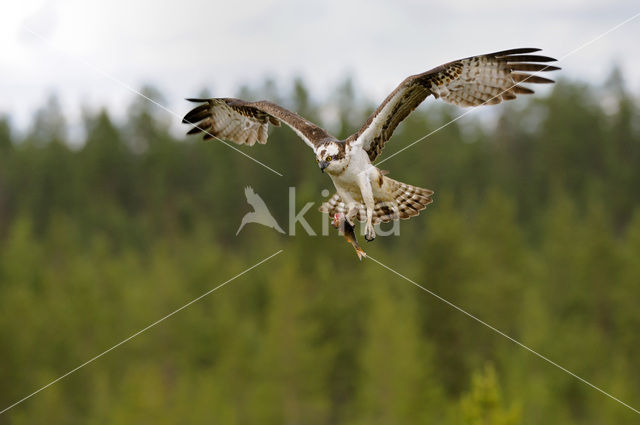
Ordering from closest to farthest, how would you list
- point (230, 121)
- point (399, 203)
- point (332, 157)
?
point (332, 157), point (399, 203), point (230, 121)

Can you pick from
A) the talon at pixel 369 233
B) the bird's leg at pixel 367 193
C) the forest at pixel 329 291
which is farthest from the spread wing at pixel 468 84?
the forest at pixel 329 291

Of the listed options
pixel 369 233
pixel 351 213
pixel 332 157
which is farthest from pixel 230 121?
pixel 369 233

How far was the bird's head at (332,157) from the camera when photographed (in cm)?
980

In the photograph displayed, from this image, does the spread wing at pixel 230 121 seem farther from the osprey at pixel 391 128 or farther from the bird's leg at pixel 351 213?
the bird's leg at pixel 351 213

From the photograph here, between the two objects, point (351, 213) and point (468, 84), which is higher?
point (468, 84)

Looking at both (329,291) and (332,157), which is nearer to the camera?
(332,157)

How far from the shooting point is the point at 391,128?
10.5m

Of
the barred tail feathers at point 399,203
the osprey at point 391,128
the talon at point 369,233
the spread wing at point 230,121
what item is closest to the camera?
the talon at point 369,233

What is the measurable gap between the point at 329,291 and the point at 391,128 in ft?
87.3

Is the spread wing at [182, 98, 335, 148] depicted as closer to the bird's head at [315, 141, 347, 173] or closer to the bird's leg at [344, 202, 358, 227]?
the bird's leg at [344, 202, 358, 227]

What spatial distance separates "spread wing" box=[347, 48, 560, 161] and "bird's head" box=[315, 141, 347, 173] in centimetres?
29

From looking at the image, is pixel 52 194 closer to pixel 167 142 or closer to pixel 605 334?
pixel 167 142

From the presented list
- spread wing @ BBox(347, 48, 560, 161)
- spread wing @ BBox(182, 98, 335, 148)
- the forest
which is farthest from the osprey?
the forest

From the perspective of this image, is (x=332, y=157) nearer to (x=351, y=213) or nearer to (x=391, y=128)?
(x=351, y=213)
